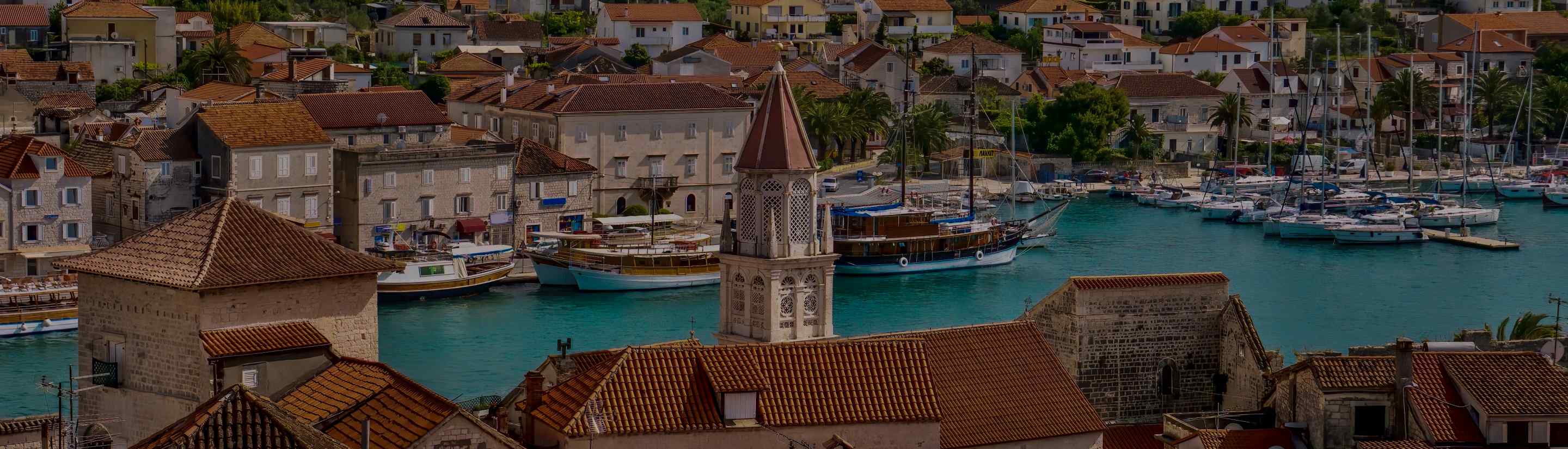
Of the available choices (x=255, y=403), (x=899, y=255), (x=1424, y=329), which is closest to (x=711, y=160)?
(x=899, y=255)

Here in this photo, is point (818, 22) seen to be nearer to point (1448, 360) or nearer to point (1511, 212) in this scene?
point (1511, 212)

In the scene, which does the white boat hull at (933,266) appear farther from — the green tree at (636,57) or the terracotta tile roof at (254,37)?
the green tree at (636,57)

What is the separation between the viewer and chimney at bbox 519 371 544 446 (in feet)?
111

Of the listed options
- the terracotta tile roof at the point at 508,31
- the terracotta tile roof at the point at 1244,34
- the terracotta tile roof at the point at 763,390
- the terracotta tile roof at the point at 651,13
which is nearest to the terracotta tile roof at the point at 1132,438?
the terracotta tile roof at the point at 763,390

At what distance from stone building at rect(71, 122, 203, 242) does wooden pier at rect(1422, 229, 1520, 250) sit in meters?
46.4

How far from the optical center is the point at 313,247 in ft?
118

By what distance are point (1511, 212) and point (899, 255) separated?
32.6 metres

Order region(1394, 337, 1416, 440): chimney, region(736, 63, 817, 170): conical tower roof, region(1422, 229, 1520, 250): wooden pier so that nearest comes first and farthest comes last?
region(1394, 337, 1416, 440): chimney, region(736, 63, 817, 170): conical tower roof, region(1422, 229, 1520, 250): wooden pier

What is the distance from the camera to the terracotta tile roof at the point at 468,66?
376 feet

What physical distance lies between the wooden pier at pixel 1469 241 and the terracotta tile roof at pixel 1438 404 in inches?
2384

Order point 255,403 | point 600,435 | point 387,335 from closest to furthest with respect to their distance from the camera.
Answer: point 255,403 → point 600,435 → point 387,335

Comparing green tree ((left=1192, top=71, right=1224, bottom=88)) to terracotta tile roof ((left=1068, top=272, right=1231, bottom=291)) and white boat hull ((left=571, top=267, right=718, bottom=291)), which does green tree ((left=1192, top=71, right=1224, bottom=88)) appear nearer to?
white boat hull ((left=571, top=267, right=718, bottom=291))

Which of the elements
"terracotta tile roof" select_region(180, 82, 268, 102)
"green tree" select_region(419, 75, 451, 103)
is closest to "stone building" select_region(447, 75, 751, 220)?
"terracotta tile roof" select_region(180, 82, 268, 102)

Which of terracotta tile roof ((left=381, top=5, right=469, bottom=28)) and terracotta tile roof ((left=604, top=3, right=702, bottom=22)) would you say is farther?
terracotta tile roof ((left=604, top=3, right=702, bottom=22))
